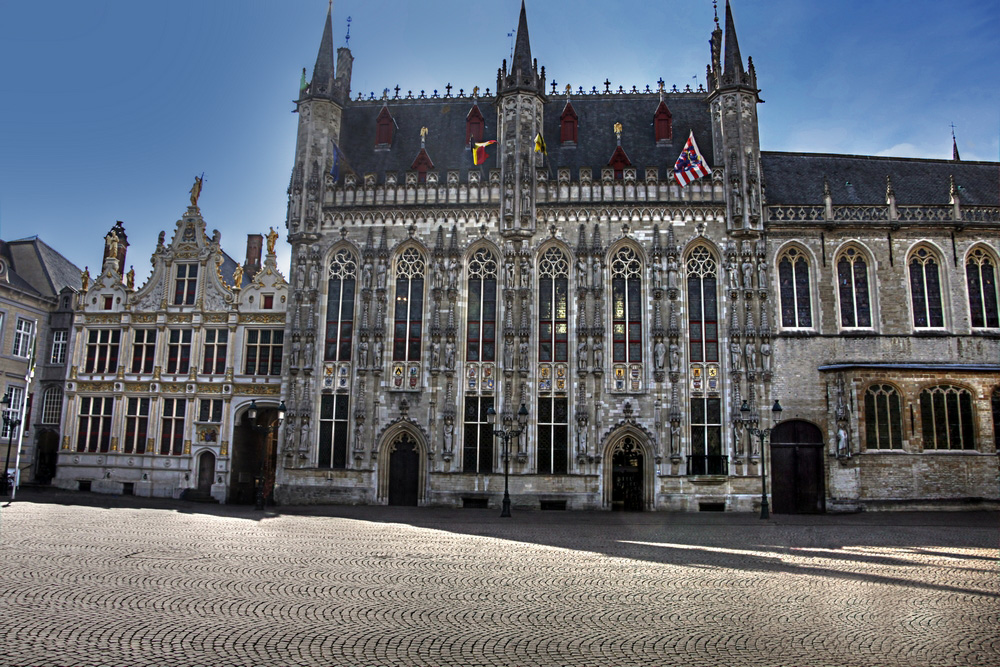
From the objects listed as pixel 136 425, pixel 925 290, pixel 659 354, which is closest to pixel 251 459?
pixel 136 425

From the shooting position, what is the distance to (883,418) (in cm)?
3281

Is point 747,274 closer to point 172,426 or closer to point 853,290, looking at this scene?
point 853,290

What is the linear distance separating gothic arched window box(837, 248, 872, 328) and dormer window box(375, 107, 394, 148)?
79.4ft

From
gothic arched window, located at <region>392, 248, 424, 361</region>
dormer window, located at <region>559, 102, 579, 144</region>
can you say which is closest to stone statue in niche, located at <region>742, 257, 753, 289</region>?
dormer window, located at <region>559, 102, 579, 144</region>

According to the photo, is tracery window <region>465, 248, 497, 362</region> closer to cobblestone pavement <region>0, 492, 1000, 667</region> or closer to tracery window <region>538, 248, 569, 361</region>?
tracery window <region>538, 248, 569, 361</region>

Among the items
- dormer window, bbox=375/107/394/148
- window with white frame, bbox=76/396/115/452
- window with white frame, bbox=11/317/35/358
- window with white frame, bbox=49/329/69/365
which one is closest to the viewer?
window with white frame, bbox=76/396/115/452

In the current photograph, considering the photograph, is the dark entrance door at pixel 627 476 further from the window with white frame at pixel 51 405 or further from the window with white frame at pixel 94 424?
the window with white frame at pixel 51 405

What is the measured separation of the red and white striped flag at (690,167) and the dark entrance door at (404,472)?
18.1 metres

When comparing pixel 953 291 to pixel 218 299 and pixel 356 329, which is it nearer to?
pixel 356 329

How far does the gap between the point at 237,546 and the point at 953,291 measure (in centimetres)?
3310

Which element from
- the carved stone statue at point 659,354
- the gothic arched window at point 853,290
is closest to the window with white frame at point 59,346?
the carved stone statue at point 659,354

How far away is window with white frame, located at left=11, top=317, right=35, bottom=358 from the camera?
40.7 meters

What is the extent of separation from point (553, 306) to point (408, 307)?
23.3 ft

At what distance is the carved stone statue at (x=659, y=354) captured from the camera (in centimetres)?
3375
